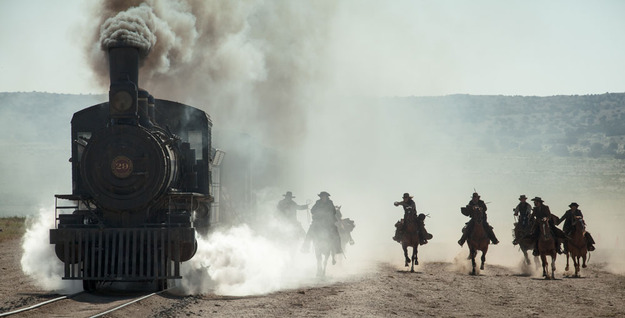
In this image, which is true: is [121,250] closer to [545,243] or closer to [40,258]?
[40,258]

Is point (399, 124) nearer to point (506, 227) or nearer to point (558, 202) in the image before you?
point (558, 202)

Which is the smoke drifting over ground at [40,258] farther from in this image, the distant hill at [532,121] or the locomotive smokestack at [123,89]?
the distant hill at [532,121]

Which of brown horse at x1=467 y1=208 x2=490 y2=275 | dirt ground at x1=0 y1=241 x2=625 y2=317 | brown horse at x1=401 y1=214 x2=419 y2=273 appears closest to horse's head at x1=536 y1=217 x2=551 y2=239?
dirt ground at x1=0 y1=241 x2=625 y2=317

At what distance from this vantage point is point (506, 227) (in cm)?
4778

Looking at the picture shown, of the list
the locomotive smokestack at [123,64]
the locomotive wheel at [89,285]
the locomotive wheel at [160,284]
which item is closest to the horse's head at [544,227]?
the locomotive wheel at [160,284]

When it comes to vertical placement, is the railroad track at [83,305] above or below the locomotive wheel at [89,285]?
below

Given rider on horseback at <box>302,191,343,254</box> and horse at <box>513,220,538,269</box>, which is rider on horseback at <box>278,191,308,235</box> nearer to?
rider on horseback at <box>302,191,343,254</box>

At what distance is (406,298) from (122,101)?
6.65 meters

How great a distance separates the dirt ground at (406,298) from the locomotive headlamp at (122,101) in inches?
145

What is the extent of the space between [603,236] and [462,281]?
80.4 feet

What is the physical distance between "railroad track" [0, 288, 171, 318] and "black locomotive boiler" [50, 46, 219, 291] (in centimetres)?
36

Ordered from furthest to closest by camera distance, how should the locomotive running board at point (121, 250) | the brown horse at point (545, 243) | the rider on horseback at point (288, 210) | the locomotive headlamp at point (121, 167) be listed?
the rider on horseback at point (288, 210), the brown horse at point (545, 243), the locomotive headlamp at point (121, 167), the locomotive running board at point (121, 250)

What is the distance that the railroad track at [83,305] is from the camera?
40.4 feet

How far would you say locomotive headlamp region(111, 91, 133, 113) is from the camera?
48.9 ft
